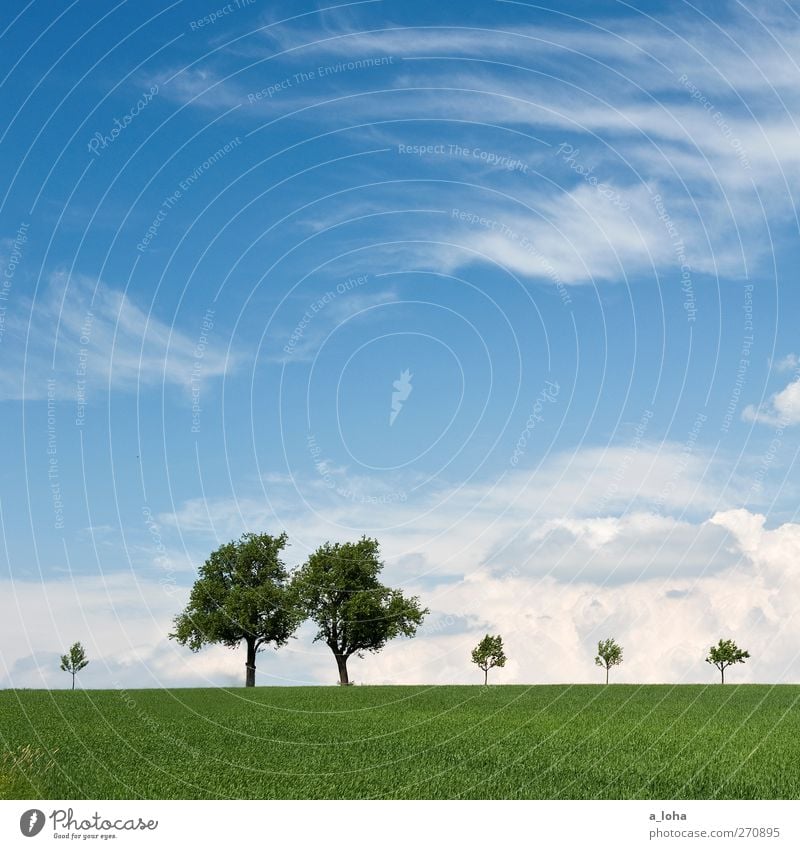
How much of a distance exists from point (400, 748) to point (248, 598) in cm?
4046

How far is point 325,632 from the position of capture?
6719cm

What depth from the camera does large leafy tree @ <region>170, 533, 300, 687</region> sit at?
6506cm
